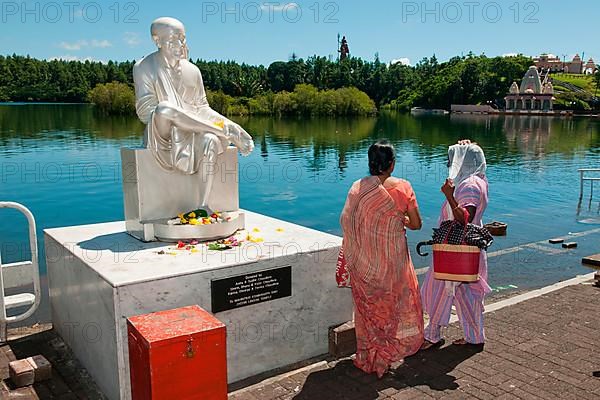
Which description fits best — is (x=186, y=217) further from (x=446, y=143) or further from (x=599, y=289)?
(x=446, y=143)

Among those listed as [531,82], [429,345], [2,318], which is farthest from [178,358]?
[531,82]

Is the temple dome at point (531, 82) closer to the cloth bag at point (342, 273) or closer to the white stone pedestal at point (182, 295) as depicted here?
the white stone pedestal at point (182, 295)

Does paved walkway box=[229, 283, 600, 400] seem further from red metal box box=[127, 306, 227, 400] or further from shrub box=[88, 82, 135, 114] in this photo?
shrub box=[88, 82, 135, 114]

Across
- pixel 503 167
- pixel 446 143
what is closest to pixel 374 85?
pixel 446 143

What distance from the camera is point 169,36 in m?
5.61

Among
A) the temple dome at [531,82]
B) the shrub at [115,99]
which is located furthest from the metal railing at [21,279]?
the temple dome at [531,82]

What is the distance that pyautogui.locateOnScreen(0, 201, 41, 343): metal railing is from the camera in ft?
18.2

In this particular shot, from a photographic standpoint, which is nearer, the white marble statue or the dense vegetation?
the white marble statue

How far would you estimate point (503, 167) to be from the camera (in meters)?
26.9

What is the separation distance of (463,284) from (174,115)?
10.4ft

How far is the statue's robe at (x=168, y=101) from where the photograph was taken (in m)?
5.54

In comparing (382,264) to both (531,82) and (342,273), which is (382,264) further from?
(531,82)

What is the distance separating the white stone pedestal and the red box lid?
1.77 ft

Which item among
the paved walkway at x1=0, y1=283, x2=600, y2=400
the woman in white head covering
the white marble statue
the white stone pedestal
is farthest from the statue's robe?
the woman in white head covering
